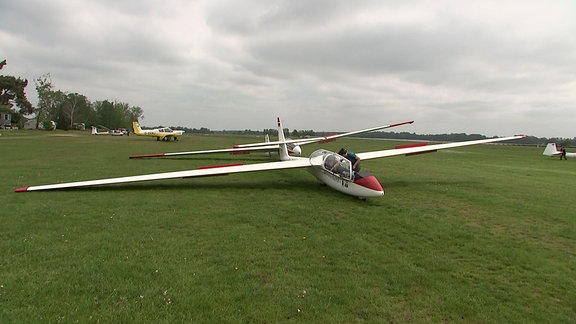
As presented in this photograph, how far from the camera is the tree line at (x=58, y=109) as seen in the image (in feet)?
232

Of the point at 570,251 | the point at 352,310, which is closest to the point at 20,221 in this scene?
the point at 352,310

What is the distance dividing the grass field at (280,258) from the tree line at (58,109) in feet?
231

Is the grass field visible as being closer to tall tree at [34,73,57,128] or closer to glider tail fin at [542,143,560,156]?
glider tail fin at [542,143,560,156]

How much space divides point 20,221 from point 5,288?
132 inches

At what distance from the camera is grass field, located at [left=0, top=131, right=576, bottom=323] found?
3.85 meters

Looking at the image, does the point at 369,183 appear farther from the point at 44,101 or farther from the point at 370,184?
the point at 44,101

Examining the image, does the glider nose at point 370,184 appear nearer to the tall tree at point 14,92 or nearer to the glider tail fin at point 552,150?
the glider tail fin at point 552,150

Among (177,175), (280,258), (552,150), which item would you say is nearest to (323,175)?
(177,175)

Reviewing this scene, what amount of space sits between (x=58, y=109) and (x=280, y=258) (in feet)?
403

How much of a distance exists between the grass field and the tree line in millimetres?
70418

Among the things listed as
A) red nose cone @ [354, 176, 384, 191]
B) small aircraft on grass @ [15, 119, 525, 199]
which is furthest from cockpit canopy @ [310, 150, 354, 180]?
red nose cone @ [354, 176, 384, 191]

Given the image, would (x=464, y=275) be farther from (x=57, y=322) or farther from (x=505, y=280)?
(x=57, y=322)

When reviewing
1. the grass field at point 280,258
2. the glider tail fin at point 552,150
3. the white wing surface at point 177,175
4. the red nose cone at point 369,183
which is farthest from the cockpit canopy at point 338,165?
the glider tail fin at point 552,150

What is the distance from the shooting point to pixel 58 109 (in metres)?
103
